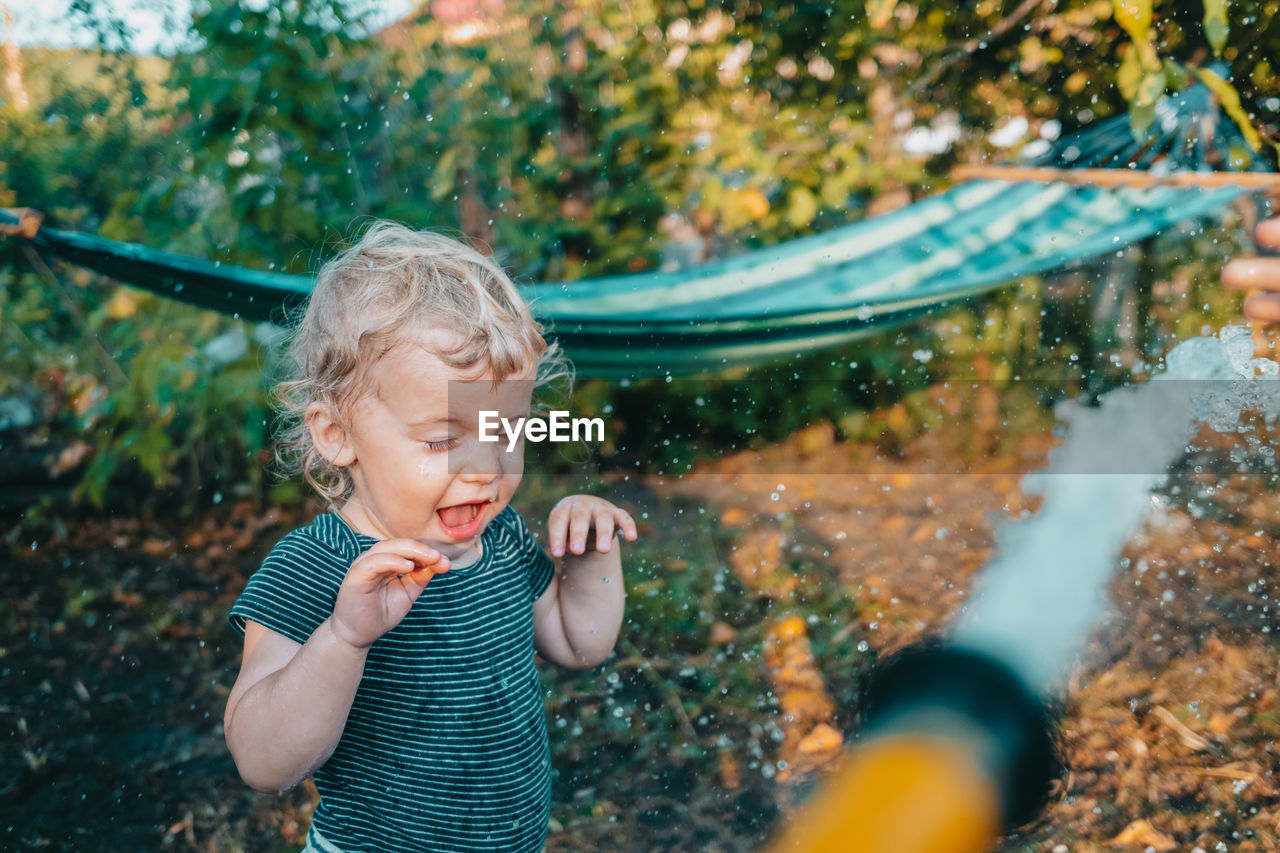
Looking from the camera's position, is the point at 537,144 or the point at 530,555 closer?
the point at 530,555

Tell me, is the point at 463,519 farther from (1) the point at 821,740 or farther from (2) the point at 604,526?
(1) the point at 821,740

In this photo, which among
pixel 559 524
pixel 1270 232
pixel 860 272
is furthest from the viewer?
pixel 860 272

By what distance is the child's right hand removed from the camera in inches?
33.2

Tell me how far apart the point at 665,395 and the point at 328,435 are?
2864 mm

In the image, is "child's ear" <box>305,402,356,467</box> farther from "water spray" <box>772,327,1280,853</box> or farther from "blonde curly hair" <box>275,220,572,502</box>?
"water spray" <box>772,327,1280,853</box>

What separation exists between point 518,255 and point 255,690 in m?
2.67

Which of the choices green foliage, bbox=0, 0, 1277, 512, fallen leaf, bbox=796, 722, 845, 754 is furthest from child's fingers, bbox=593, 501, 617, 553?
green foliage, bbox=0, 0, 1277, 512

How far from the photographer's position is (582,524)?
1.13 metres

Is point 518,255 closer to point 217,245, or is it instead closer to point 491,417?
point 217,245

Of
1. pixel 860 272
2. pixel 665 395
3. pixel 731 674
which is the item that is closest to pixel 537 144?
pixel 665 395

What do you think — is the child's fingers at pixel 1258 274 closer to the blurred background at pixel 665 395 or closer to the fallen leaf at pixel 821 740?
the blurred background at pixel 665 395

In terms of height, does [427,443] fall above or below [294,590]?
above

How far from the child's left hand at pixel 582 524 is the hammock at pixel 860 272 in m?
1.11

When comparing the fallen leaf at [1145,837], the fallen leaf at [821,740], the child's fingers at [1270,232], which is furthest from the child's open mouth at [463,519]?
the child's fingers at [1270,232]
